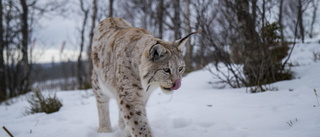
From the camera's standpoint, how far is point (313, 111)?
9.40ft

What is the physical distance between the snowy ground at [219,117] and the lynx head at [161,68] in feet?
2.68

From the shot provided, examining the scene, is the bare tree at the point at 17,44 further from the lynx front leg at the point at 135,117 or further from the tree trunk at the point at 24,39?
the lynx front leg at the point at 135,117

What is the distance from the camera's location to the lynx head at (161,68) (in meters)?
2.64

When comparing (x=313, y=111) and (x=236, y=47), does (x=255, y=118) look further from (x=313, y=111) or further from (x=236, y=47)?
Answer: (x=236, y=47)

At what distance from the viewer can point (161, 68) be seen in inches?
105

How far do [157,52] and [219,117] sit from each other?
144cm

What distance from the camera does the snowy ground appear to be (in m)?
2.80

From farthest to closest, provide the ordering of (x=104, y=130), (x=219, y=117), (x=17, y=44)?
(x=17, y=44) → (x=104, y=130) → (x=219, y=117)

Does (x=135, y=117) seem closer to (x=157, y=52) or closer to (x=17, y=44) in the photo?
(x=157, y=52)

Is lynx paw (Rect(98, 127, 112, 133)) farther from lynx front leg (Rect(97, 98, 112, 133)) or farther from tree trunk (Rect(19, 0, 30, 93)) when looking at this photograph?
tree trunk (Rect(19, 0, 30, 93))

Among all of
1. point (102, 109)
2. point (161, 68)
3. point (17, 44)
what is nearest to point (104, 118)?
point (102, 109)

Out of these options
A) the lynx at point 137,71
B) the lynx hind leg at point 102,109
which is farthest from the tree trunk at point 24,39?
the lynx at point 137,71

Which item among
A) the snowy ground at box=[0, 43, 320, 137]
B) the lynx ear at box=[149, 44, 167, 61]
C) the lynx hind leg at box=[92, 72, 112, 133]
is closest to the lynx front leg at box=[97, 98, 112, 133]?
the lynx hind leg at box=[92, 72, 112, 133]

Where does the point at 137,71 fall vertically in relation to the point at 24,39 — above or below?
below
